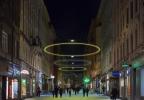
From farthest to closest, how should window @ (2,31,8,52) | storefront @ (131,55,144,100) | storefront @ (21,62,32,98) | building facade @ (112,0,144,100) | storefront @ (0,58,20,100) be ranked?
1. storefront @ (21,62,32,98)
2. window @ (2,31,8,52)
3. storefront @ (0,58,20,100)
4. building facade @ (112,0,144,100)
5. storefront @ (131,55,144,100)

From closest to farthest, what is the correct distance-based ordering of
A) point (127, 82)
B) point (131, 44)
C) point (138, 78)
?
point (138, 78) → point (131, 44) → point (127, 82)

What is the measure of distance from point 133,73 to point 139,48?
556 centimetres

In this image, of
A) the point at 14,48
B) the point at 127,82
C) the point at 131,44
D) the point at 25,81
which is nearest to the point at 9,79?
the point at 14,48

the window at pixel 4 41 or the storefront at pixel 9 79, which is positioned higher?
the window at pixel 4 41

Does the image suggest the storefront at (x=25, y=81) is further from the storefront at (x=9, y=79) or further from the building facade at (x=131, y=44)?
the building facade at (x=131, y=44)

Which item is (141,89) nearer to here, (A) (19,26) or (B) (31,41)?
(A) (19,26)

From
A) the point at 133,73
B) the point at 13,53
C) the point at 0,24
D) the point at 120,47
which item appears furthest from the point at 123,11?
the point at 0,24

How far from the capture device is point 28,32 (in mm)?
71250

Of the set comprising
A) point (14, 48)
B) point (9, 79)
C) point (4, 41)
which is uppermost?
point (4, 41)

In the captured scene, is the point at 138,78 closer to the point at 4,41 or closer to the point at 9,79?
the point at 9,79

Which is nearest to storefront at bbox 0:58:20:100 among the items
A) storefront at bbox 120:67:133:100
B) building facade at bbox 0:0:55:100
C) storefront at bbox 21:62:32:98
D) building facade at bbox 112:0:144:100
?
building facade at bbox 0:0:55:100

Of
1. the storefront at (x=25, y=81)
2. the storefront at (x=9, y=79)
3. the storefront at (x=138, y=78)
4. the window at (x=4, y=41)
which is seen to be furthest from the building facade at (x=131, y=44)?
the window at (x=4, y=41)

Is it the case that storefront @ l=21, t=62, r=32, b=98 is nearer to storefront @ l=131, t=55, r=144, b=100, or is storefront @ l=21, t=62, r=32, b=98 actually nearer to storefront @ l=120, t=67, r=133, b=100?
storefront @ l=120, t=67, r=133, b=100

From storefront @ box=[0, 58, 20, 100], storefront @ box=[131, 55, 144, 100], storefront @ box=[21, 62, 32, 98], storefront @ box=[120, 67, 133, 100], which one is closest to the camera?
storefront @ box=[131, 55, 144, 100]
